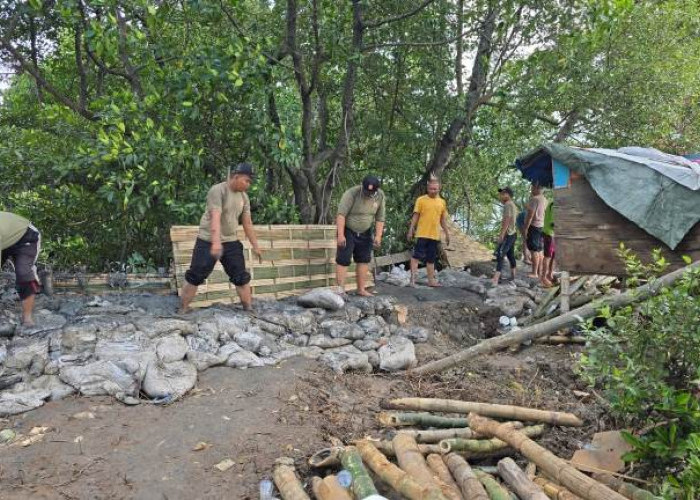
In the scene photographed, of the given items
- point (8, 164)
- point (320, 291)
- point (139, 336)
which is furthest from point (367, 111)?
point (139, 336)

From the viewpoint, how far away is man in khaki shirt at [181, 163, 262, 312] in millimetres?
6191

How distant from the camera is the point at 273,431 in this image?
4309 millimetres

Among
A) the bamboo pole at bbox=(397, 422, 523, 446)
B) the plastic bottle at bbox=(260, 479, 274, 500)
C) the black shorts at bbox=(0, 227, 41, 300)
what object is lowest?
the plastic bottle at bbox=(260, 479, 274, 500)

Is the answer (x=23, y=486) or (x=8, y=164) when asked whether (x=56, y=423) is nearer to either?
(x=23, y=486)

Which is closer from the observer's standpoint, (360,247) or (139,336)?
(139,336)

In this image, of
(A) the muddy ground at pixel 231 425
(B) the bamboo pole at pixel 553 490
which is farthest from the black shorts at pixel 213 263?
(B) the bamboo pole at pixel 553 490

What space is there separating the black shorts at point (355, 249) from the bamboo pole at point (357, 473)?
4.56 m

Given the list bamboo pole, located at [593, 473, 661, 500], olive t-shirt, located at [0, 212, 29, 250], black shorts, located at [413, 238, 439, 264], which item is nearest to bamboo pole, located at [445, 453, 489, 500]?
bamboo pole, located at [593, 473, 661, 500]

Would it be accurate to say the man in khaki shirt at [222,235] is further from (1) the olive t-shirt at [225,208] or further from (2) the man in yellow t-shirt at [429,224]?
(2) the man in yellow t-shirt at [429,224]

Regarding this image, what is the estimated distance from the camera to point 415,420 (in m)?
4.57

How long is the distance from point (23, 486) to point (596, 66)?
11.8m

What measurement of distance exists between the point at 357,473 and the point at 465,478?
644mm

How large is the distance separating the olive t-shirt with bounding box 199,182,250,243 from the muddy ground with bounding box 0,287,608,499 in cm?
167

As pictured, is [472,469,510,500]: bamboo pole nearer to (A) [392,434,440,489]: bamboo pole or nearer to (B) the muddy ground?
(A) [392,434,440,489]: bamboo pole
